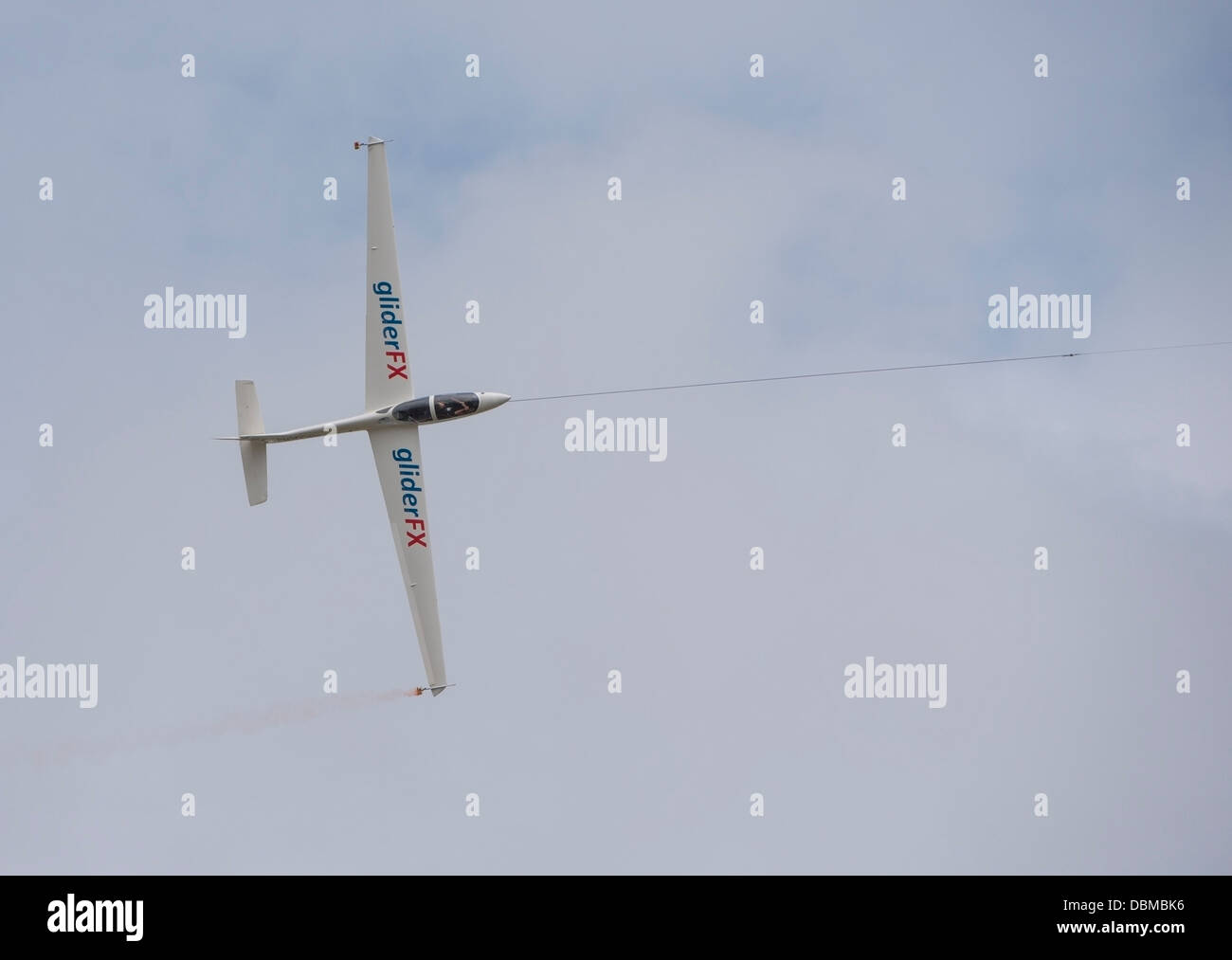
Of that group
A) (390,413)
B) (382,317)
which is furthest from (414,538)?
(382,317)

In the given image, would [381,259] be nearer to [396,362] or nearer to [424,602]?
[396,362]

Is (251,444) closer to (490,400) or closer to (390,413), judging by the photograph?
(390,413)

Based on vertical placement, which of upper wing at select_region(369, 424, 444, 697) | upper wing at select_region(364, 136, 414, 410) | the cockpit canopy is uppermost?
upper wing at select_region(364, 136, 414, 410)

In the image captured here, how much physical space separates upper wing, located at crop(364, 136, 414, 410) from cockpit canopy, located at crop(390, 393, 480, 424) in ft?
1.80

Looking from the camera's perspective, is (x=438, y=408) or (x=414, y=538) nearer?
(x=438, y=408)

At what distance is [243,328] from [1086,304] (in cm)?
2592

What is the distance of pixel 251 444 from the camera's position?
5103 centimetres

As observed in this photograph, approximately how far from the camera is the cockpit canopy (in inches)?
1998

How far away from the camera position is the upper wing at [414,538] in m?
51.8

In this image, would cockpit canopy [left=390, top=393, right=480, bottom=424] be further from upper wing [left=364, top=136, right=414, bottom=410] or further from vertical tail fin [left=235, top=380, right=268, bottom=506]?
vertical tail fin [left=235, top=380, right=268, bottom=506]

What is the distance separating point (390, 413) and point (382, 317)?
2.61m

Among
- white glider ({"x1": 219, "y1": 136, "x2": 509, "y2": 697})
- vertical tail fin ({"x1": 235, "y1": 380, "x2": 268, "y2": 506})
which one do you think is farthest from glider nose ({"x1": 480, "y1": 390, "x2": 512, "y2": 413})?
vertical tail fin ({"x1": 235, "y1": 380, "x2": 268, "y2": 506})

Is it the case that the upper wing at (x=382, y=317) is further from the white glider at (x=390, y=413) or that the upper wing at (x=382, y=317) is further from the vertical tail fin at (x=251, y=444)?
the vertical tail fin at (x=251, y=444)

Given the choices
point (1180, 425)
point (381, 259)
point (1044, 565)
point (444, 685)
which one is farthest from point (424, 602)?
point (1180, 425)
